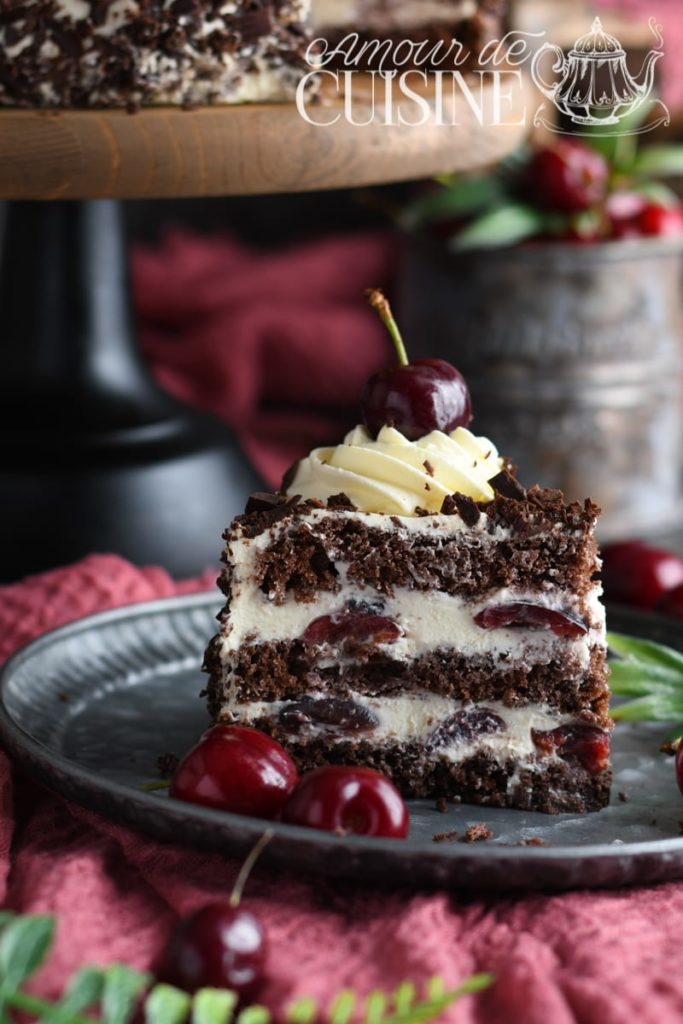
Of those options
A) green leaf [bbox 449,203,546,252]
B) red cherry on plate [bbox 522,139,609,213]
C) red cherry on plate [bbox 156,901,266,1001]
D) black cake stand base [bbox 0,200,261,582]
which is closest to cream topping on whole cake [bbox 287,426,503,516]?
red cherry on plate [bbox 156,901,266,1001]

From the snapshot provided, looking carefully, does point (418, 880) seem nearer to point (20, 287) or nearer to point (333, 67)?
point (20, 287)

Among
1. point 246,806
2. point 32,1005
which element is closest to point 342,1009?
point 32,1005

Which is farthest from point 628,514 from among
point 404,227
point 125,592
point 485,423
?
point 125,592

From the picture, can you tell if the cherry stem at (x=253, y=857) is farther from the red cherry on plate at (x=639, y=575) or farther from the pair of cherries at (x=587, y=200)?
the pair of cherries at (x=587, y=200)

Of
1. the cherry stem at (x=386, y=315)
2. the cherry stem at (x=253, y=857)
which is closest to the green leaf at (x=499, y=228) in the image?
the cherry stem at (x=386, y=315)

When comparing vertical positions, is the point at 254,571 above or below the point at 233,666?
above

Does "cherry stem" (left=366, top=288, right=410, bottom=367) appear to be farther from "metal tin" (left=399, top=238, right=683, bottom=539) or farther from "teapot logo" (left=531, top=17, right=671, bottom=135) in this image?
"metal tin" (left=399, top=238, right=683, bottom=539)
